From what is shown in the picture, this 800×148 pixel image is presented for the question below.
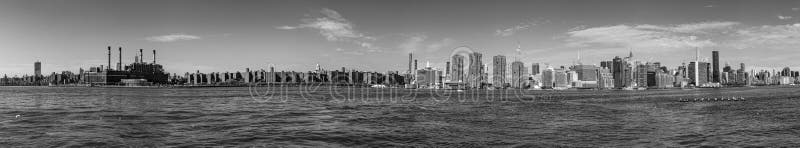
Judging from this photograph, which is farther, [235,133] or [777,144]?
[235,133]

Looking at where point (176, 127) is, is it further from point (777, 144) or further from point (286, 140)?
point (777, 144)

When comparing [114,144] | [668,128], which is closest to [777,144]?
[668,128]

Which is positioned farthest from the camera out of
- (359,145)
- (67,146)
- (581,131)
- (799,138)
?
(581,131)

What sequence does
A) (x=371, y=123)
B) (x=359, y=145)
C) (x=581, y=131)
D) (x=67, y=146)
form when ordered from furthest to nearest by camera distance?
(x=371, y=123), (x=581, y=131), (x=359, y=145), (x=67, y=146)

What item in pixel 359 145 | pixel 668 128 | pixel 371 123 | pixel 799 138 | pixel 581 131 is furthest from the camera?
pixel 371 123

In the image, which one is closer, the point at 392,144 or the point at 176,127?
the point at 392,144

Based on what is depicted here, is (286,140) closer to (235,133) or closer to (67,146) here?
(235,133)

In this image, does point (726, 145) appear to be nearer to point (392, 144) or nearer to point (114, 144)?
point (392, 144)

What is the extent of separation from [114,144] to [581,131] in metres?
37.4

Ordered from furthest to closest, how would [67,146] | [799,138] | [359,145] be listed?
[799,138] < [359,145] < [67,146]

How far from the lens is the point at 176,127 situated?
52.3 metres

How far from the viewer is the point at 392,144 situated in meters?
41.4

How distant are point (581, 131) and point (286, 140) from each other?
84.2 feet

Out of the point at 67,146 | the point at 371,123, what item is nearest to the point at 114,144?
the point at 67,146
